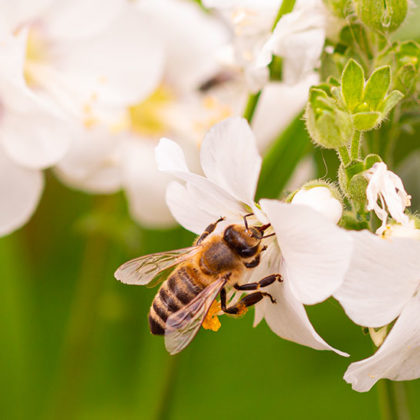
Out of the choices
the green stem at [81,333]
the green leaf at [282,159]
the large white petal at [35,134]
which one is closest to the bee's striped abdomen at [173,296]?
the green leaf at [282,159]

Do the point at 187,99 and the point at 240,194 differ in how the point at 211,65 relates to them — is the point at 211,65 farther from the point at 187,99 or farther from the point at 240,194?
the point at 240,194

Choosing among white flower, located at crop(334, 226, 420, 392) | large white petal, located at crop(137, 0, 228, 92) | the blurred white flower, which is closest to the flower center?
large white petal, located at crop(137, 0, 228, 92)

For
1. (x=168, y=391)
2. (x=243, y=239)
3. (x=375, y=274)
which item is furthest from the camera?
(x=168, y=391)

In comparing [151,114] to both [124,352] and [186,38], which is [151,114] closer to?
[186,38]

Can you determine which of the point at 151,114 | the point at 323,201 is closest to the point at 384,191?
the point at 323,201

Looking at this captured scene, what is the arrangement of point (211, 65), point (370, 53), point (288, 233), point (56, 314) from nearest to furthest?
1. point (288, 233)
2. point (370, 53)
3. point (211, 65)
4. point (56, 314)

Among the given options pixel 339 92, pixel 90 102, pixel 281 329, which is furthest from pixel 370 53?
pixel 90 102

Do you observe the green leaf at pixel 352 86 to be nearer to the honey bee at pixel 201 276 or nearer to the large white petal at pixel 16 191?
the honey bee at pixel 201 276
